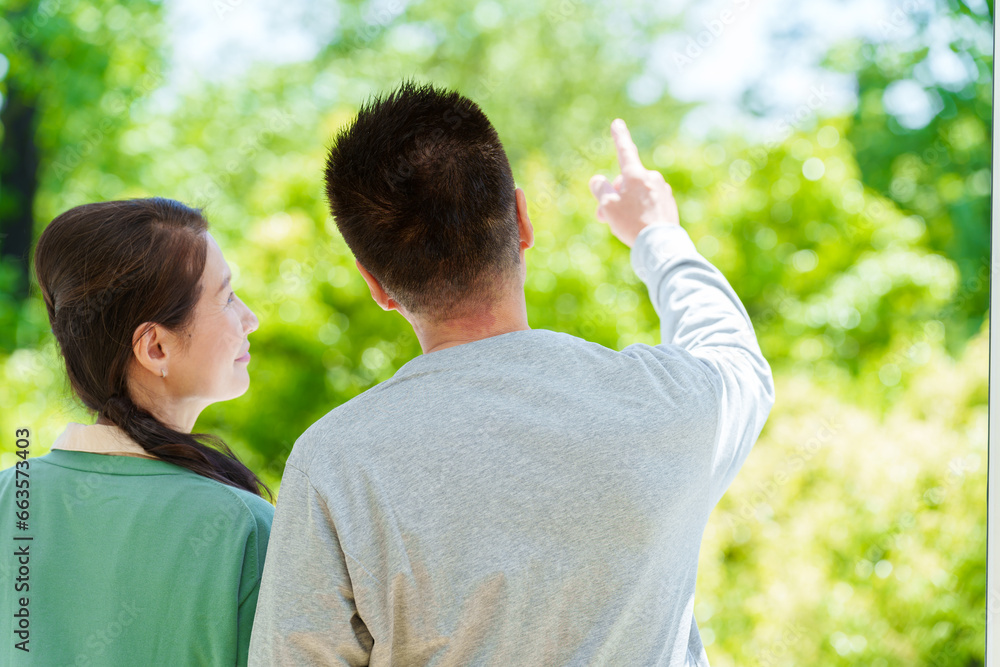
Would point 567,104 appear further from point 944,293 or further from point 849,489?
point 849,489

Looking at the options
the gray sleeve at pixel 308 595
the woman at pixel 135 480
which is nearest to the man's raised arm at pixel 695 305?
the gray sleeve at pixel 308 595

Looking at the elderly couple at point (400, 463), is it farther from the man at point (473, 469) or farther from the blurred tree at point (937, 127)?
the blurred tree at point (937, 127)

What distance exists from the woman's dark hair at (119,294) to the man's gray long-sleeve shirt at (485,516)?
23 centimetres

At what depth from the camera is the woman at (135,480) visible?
672mm

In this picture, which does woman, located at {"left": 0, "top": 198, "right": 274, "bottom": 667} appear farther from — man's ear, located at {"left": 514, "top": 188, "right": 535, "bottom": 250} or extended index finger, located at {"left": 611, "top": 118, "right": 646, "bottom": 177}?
extended index finger, located at {"left": 611, "top": 118, "right": 646, "bottom": 177}

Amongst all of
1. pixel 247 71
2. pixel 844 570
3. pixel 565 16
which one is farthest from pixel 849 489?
pixel 247 71

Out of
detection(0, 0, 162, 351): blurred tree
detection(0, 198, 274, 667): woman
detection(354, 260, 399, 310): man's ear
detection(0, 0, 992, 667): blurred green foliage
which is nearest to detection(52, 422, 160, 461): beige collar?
detection(0, 198, 274, 667): woman

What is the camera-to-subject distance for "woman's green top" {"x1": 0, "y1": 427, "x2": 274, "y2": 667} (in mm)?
669

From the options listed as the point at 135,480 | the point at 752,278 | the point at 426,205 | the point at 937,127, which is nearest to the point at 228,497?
the point at 135,480

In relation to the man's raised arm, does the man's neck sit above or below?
above

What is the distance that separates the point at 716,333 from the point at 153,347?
54cm

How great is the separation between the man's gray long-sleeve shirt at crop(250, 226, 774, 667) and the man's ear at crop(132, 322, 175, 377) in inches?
10.3

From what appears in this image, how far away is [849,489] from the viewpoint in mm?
1886

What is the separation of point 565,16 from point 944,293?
240cm
